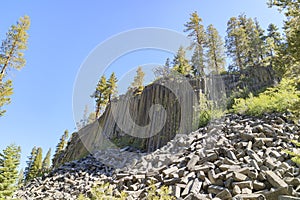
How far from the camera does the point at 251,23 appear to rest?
77.9ft

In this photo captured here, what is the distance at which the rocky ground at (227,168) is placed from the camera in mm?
3721

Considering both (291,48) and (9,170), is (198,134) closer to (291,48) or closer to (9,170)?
(291,48)

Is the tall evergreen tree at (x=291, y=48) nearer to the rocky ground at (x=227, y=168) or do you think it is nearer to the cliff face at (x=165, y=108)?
the rocky ground at (x=227, y=168)

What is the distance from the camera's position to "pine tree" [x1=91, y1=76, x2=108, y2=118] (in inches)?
1048

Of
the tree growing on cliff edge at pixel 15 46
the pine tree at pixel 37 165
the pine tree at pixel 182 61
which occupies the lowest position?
the pine tree at pixel 37 165

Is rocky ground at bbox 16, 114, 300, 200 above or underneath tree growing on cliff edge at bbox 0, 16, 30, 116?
underneath

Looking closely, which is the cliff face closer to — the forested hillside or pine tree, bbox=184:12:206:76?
the forested hillside

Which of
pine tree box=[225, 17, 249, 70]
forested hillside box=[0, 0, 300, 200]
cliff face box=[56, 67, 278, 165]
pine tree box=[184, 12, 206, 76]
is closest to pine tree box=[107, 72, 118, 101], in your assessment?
forested hillside box=[0, 0, 300, 200]

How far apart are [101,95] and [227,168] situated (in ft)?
78.8

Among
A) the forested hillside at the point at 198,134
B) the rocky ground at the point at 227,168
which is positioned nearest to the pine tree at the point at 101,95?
the forested hillside at the point at 198,134

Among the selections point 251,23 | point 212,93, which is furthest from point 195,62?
point 212,93

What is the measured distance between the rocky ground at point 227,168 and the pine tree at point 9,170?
1112 millimetres

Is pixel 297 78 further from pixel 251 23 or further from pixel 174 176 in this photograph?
pixel 251 23

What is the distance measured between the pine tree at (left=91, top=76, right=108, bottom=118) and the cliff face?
27.5 ft
